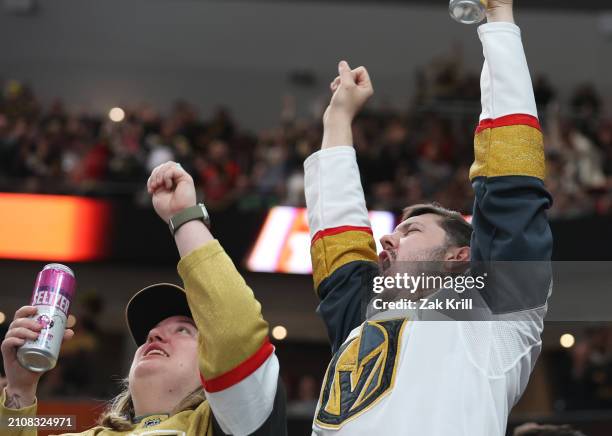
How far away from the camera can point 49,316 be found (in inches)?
105

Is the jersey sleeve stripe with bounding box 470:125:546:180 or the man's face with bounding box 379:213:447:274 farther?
the man's face with bounding box 379:213:447:274

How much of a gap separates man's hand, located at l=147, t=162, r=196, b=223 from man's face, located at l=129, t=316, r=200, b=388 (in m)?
0.46

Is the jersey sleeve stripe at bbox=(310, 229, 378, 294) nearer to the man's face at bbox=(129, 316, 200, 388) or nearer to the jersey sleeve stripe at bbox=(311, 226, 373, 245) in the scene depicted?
the jersey sleeve stripe at bbox=(311, 226, 373, 245)

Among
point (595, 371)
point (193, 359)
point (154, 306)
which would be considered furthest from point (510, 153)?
point (595, 371)

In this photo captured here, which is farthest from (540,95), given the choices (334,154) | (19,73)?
(334,154)

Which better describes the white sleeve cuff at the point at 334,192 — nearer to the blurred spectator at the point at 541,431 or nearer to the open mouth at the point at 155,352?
the open mouth at the point at 155,352

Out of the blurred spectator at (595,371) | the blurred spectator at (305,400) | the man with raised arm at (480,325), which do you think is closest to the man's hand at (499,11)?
the man with raised arm at (480,325)

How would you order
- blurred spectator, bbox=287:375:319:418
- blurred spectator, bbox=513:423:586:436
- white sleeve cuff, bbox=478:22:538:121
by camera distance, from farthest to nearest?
blurred spectator, bbox=287:375:319:418, blurred spectator, bbox=513:423:586:436, white sleeve cuff, bbox=478:22:538:121

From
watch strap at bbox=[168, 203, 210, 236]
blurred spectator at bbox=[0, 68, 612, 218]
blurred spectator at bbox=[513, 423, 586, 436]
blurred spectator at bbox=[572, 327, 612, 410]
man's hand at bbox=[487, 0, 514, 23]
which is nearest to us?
watch strap at bbox=[168, 203, 210, 236]

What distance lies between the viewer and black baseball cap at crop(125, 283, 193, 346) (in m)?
3.00

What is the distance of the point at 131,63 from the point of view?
50.2 feet

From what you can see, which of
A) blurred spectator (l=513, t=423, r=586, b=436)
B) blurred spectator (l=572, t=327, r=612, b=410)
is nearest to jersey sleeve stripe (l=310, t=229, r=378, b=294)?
blurred spectator (l=513, t=423, r=586, b=436)

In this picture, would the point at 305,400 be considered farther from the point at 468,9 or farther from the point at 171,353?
the point at 468,9

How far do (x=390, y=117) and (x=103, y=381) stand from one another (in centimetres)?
401
